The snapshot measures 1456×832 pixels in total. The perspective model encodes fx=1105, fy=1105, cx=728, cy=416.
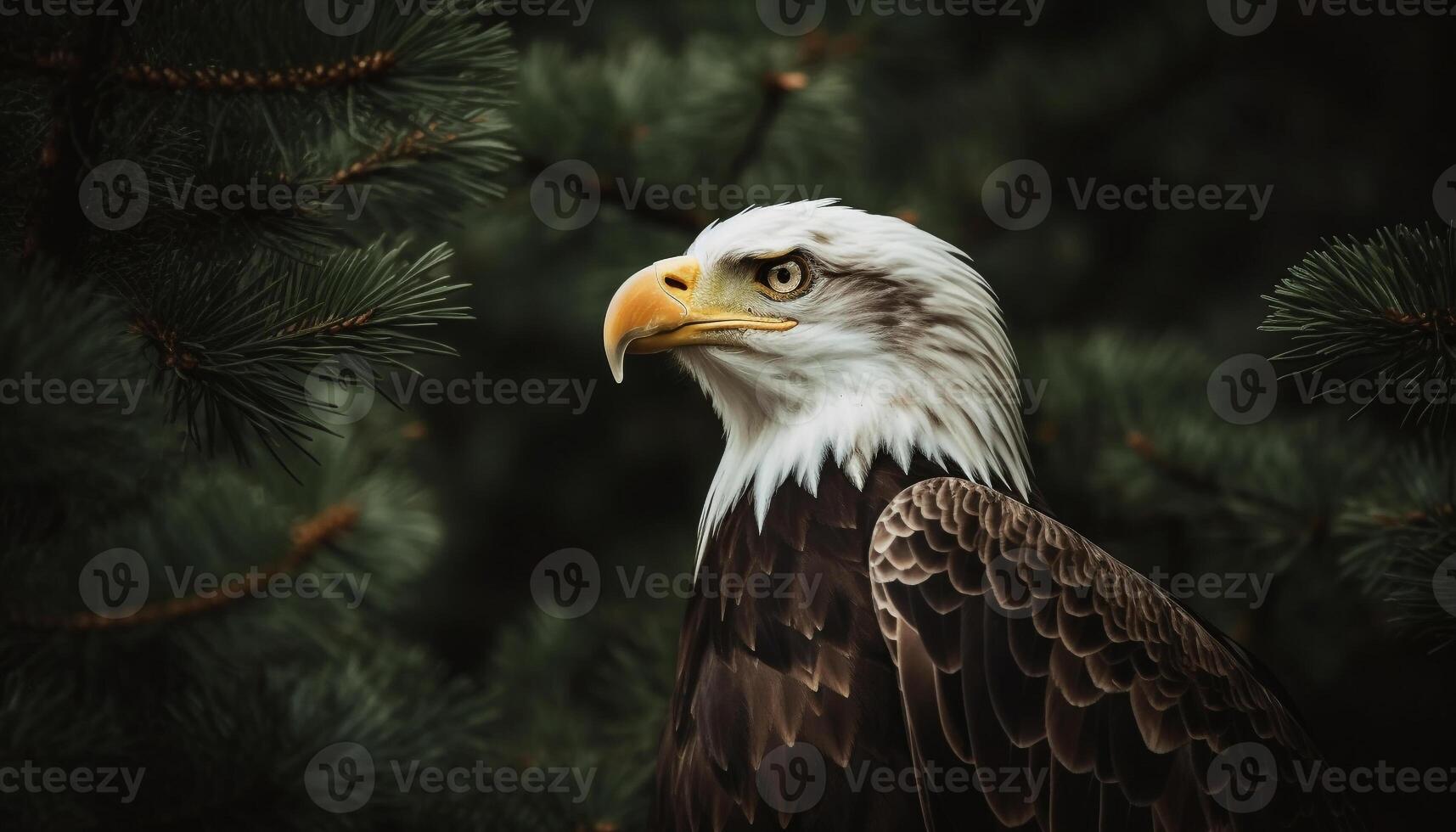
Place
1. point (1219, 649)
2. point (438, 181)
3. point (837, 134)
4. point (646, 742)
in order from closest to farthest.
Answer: point (438, 181)
point (1219, 649)
point (646, 742)
point (837, 134)

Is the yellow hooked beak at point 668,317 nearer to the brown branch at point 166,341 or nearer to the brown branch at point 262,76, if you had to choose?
the brown branch at point 262,76

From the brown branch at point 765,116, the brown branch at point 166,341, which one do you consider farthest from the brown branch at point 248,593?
the brown branch at point 765,116

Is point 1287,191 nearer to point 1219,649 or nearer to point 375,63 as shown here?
point 1219,649

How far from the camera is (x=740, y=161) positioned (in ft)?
11.5

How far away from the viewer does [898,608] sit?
7.63ft

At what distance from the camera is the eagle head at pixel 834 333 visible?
2.69m

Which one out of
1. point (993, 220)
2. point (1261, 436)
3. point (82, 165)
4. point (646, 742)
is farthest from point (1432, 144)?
point (82, 165)

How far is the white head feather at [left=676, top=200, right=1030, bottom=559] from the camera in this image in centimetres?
270

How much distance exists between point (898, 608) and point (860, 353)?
27.5 inches

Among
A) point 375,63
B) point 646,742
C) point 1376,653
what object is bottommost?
point 646,742

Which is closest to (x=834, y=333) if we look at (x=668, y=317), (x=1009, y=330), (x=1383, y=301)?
(x=668, y=317)

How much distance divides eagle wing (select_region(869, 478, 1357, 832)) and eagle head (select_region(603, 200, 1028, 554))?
0.27 meters

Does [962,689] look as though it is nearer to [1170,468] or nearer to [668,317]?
[668,317]

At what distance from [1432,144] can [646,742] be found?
4.67m
